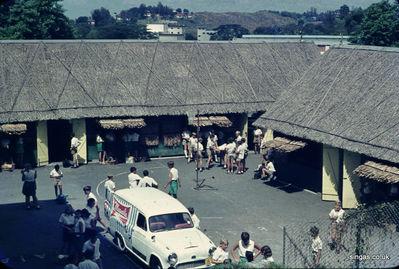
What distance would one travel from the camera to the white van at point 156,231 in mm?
18002

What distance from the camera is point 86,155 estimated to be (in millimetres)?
32875

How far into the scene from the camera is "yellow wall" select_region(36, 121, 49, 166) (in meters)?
31.7

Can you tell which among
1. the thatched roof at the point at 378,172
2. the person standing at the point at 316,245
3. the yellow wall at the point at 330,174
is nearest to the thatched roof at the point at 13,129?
the yellow wall at the point at 330,174

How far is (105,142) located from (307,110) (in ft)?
36.6

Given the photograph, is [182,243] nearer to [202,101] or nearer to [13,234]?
[13,234]

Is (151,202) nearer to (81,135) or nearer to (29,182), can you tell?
(29,182)

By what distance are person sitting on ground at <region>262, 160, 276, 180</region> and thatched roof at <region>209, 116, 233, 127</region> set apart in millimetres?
4369

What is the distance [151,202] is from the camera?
65.8 feet

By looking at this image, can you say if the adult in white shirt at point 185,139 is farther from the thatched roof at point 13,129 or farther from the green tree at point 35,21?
the green tree at point 35,21

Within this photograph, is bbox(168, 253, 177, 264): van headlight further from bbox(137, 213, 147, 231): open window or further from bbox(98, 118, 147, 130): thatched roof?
bbox(98, 118, 147, 130): thatched roof

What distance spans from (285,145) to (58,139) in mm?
12359

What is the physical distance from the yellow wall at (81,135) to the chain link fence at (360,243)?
1489 centimetres

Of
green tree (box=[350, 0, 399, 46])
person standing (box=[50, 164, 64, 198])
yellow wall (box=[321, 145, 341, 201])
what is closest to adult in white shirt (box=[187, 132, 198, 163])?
yellow wall (box=[321, 145, 341, 201])

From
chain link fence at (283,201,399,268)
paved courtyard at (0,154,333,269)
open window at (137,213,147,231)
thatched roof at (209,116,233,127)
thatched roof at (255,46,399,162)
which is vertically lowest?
paved courtyard at (0,154,333,269)
